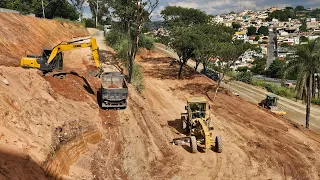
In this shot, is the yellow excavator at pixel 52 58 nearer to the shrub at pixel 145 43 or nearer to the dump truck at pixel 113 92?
the dump truck at pixel 113 92

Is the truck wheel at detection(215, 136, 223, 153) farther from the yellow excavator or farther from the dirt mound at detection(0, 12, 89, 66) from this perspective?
the dirt mound at detection(0, 12, 89, 66)

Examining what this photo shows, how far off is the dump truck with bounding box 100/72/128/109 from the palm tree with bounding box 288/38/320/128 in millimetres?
14905

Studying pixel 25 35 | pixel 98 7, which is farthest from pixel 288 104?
pixel 98 7

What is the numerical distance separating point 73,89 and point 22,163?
12.1 metres

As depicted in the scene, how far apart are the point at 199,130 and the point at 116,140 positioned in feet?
16.5

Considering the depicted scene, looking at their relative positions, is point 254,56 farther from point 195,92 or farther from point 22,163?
point 22,163

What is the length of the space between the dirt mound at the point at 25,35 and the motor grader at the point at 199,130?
48.2 feet

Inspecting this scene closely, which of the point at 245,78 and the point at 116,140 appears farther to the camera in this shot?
the point at 245,78

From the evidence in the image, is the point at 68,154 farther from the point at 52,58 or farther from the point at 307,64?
the point at 307,64

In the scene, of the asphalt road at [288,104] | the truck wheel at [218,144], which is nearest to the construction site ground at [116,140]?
the truck wheel at [218,144]

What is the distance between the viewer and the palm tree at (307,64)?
2748 centimetres

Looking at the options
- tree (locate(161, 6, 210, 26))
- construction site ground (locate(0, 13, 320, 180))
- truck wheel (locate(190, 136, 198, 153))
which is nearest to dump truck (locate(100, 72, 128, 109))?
construction site ground (locate(0, 13, 320, 180))

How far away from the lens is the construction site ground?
14.7 metres

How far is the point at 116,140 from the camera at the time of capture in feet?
65.4
